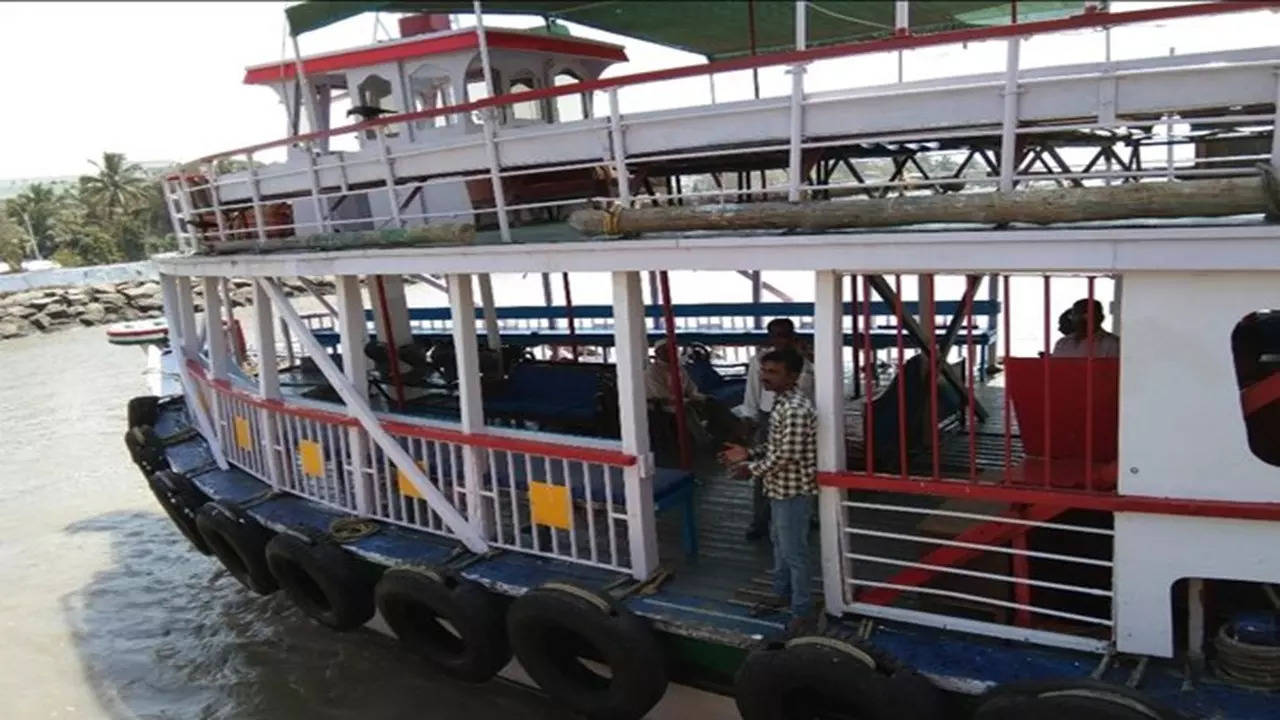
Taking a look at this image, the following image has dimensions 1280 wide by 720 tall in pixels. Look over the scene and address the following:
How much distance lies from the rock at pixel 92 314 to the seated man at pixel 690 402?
3795 cm

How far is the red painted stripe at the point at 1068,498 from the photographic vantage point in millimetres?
3859

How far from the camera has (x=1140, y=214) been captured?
3.80m

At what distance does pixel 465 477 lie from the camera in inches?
244

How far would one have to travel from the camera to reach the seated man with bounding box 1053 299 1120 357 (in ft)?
17.5

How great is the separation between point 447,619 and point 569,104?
5.19 m

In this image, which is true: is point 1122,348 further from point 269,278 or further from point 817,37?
point 817,37

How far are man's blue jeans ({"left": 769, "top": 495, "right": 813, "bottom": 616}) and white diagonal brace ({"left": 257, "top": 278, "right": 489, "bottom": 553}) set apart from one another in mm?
2122

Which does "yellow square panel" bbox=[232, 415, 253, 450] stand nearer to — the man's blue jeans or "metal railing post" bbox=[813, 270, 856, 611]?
the man's blue jeans

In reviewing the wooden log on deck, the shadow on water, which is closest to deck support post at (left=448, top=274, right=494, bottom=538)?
the wooden log on deck

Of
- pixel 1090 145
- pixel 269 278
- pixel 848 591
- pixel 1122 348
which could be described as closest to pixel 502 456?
pixel 269 278

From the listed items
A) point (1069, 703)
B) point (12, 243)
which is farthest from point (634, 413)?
point (12, 243)

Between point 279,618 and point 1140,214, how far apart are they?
7.59m

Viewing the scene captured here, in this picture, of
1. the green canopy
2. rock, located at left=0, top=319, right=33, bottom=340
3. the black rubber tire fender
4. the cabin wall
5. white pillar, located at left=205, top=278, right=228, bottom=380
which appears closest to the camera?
the cabin wall

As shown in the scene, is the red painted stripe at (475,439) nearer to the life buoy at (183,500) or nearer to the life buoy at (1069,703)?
the life buoy at (183,500)
